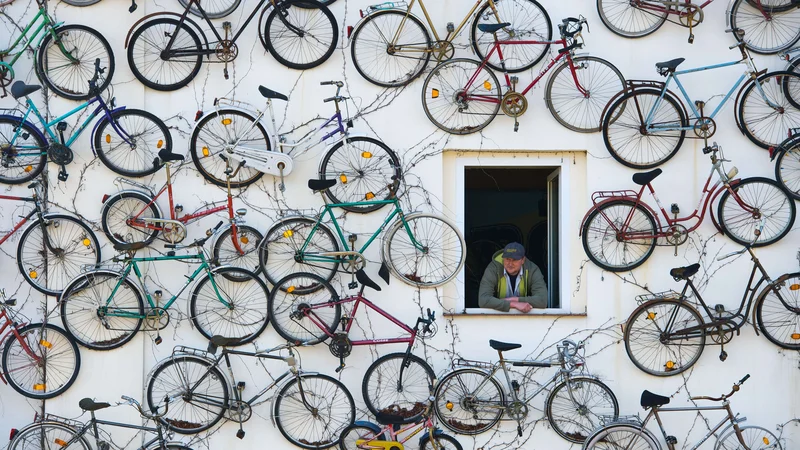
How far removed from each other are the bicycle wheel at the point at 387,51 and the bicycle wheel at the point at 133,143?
2013mm

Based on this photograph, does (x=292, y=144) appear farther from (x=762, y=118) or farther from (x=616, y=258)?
(x=762, y=118)

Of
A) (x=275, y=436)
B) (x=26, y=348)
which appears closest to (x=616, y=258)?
(x=275, y=436)

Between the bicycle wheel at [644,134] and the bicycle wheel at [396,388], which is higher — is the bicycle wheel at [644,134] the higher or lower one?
the higher one

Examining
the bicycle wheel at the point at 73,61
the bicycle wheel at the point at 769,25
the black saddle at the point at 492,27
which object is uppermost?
the bicycle wheel at the point at 769,25

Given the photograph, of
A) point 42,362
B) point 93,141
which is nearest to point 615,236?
point 93,141

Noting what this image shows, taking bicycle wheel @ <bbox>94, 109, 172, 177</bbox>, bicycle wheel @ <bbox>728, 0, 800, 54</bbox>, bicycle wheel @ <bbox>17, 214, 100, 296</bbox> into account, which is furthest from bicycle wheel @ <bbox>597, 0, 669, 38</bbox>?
bicycle wheel @ <bbox>17, 214, 100, 296</bbox>

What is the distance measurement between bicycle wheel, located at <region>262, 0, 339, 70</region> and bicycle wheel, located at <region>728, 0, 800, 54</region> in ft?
13.3

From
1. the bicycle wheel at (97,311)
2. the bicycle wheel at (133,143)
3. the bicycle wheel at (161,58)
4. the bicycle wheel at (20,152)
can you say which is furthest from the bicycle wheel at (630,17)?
the bicycle wheel at (20,152)

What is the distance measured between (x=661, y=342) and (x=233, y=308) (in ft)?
13.4

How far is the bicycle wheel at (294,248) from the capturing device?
29.0 ft

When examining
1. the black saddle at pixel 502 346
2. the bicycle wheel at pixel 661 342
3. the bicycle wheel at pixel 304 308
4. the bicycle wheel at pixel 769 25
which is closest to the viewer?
the black saddle at pixel 502 346

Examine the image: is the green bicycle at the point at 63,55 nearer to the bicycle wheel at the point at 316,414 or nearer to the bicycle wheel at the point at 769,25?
the bicycle wheel at the point at 316,414

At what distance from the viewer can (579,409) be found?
8797 millimetres

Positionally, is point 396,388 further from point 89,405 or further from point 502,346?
point 89,405
